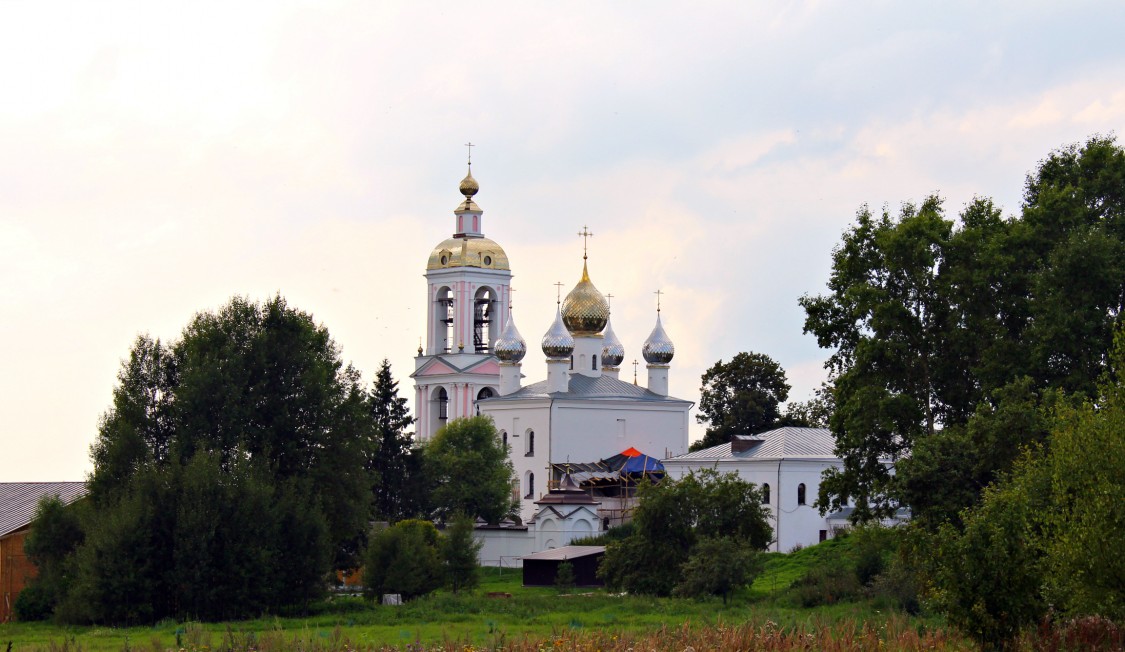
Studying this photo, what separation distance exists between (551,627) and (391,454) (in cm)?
3328

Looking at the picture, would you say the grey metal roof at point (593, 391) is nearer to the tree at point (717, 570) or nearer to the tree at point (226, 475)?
the tree at point (226, 475)

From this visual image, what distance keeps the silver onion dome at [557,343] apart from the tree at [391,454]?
15200mm

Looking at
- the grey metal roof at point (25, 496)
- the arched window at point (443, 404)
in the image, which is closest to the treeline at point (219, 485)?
the grey metal roof at point (25, 496)

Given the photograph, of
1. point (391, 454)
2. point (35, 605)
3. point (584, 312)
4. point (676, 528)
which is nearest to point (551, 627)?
point (676, 528)

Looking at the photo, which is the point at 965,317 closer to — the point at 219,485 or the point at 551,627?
the point at 551,627

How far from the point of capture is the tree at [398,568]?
4281 cm

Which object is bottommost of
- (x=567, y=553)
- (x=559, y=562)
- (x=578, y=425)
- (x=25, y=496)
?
(x=559, y=562)

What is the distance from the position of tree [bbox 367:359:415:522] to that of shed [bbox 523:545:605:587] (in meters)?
9.10

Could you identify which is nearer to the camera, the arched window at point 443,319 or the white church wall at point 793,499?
the white church wall at point 793,499

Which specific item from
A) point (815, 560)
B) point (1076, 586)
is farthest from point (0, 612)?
point (1076, 586)

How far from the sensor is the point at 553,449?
76.4 m

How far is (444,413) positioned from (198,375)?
4566cm

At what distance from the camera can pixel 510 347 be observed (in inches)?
3216

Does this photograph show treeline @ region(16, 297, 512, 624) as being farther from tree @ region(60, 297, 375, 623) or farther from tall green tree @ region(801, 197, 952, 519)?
tall green tree @ region(801, 197, 952, 519)
